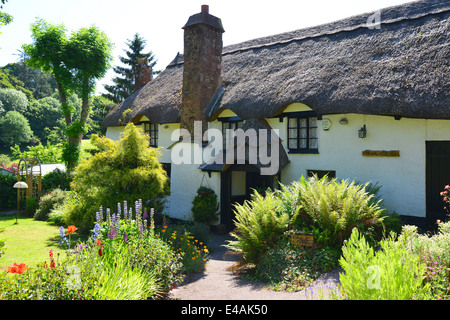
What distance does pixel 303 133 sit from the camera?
1066 cm

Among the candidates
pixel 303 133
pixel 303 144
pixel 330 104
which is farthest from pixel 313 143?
pixel 330 104

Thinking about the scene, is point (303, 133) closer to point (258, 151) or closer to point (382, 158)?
point (258, 151)

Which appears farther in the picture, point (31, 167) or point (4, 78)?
point (4, 78)

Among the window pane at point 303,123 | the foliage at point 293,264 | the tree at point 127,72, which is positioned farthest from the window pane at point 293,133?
the tree at point 127,72

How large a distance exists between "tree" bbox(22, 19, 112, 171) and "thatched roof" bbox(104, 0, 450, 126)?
803 centimetres

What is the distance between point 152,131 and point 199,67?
4584mm

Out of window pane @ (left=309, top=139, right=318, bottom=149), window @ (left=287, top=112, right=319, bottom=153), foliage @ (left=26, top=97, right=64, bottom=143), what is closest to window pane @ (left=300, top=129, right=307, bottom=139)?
window @ (left=287, top=112, right=319, bottom=153)

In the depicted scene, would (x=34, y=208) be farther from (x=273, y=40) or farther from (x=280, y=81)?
(x=273, y=40)

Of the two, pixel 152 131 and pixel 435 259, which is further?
pixel 152 131

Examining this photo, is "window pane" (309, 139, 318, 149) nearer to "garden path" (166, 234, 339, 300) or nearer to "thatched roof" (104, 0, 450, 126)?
"thatched roof" (104, 0, 450, 126)

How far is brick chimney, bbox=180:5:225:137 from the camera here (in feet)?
41.6

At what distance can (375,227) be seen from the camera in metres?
7.00

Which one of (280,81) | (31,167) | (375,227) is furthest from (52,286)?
(31,167)
